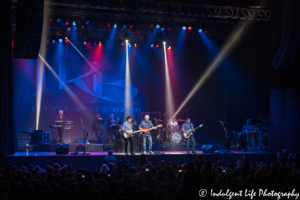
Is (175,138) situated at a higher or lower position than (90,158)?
higher

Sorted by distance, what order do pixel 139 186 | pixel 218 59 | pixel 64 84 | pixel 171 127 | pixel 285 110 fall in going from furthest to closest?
1. pixel 218 59
2. pixel 64 84
3. pixel 171 127
4. pixel 285 110
5. pixel 139 186

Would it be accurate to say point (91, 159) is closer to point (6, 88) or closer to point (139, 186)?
point (6, 88)

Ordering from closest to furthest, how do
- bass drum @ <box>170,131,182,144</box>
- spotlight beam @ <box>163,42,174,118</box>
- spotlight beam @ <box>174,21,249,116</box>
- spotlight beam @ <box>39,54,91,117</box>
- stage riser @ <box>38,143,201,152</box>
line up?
stage riser @ <box>38,143,201,152</box> → bass drum @ <box>170,131,182,144</box> → spotlight beam @ <box>174,21,249,116</box> → spotlight beam @ <box>39,54,91,117</box> → spotlight beam @ <box>163,42,174,118</box>

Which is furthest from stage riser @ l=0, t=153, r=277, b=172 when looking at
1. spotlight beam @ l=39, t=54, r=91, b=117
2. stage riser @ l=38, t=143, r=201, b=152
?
spotlight beam @ l=39, t=54, r=91, b=117

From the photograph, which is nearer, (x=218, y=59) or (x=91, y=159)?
(x=91, y=159)

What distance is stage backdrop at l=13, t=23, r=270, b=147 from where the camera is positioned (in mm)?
18266

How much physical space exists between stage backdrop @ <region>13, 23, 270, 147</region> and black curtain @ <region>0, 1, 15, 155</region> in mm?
6012

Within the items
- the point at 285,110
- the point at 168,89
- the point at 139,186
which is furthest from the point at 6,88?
the point at 285,110

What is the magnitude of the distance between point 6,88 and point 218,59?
12.1 metres

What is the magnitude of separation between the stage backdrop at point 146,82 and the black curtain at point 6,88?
237 inches

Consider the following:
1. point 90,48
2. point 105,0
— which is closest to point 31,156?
point 105,0

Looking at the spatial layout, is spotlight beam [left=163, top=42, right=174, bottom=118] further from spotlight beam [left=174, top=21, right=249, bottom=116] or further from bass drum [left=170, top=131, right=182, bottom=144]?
bass drum [left=170, top=131, right=182, bottom=144]

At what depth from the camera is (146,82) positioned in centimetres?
2009

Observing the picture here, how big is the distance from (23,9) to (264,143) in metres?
12.8
